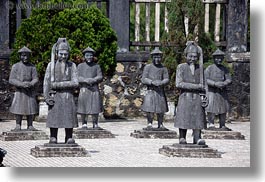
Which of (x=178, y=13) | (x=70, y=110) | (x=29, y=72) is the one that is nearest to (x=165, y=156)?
(x=70, y=110)

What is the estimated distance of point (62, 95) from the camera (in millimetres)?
11852

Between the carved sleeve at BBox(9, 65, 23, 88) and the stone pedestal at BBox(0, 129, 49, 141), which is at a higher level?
the carved sleeve at BBox(9, 65, 23, 88)

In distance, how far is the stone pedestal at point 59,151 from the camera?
11.8 m

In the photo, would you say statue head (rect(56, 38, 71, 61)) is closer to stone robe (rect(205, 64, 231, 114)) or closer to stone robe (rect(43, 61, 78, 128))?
stone robe (rect(43, 61, 78, 128))

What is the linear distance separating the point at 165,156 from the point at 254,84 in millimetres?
1671

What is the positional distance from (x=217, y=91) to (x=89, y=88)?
2.30 metres

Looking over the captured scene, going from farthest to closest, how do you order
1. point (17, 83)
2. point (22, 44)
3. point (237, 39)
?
point (237, 39)
point (22, 44)
point (17, 83)

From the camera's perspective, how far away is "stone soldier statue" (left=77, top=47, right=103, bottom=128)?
14.6m

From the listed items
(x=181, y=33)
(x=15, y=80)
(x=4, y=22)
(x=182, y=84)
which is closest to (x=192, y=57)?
(x=182, y=84)

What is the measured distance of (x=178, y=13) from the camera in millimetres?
17047

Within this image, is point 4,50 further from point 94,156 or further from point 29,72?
point 94,156

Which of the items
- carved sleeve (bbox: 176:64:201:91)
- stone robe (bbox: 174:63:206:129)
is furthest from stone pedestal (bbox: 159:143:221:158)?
carved sleeve (bbox: 176:64:201:91)

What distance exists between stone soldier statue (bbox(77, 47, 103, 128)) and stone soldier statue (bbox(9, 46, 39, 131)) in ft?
3.21

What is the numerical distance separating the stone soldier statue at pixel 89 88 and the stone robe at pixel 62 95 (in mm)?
2704
